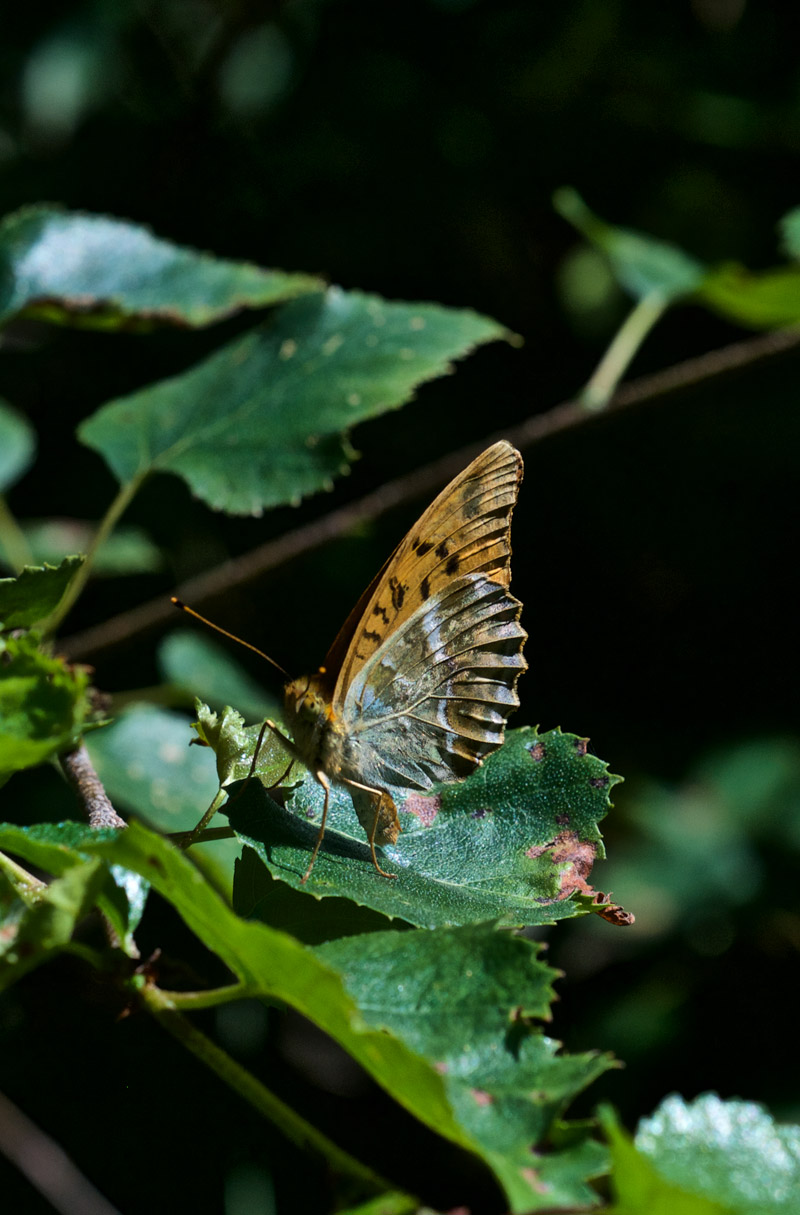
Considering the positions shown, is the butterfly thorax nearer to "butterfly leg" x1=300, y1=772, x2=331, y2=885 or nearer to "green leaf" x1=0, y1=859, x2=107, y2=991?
"butterfly leg" x1=300, y1=772, x2=331, y2=885

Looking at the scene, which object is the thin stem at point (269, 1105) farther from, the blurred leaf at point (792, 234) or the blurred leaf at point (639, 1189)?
the blurred leaf at point (792, 234)

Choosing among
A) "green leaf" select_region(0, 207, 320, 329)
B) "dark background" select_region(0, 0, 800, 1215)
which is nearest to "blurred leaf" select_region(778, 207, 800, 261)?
"green leaf" select_region(0, 207, 320, 329)

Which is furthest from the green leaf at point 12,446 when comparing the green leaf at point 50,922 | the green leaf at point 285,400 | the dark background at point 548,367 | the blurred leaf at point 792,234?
the green leaf at point 50,922

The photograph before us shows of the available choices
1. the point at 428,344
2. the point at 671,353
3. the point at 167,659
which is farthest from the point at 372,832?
the point at 671,353

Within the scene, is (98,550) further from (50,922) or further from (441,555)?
(50,922)

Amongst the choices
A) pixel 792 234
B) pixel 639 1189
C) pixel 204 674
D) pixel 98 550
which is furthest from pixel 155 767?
pixel 792 234

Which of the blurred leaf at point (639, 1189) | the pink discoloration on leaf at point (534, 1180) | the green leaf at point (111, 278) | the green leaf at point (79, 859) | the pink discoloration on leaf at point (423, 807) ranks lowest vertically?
the pink discoloration on leaf at point (423, 807)
